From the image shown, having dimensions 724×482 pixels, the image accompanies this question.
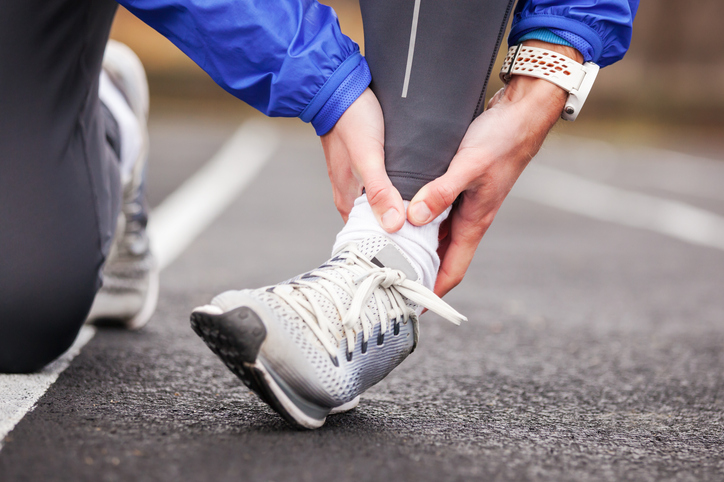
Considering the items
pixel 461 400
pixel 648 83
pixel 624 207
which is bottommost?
pixel 648 83

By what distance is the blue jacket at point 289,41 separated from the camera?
3.48 ft

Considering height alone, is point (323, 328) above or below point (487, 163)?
below

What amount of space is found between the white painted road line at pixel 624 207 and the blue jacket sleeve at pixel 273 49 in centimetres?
315

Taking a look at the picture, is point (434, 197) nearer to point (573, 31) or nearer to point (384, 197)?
point (384, 197)

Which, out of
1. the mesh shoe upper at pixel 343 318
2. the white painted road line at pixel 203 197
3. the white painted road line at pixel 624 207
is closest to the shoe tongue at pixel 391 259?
the mesh shoe upper at pixel 343 318

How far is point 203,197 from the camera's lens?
470 cm

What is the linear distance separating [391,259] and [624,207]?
14.4 ft

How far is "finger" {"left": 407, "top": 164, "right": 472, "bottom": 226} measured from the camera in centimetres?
109

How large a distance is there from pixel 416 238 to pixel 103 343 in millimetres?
828

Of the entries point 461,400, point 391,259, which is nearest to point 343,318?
point 391,259

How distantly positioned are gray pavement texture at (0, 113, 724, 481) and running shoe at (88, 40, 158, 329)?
77mm

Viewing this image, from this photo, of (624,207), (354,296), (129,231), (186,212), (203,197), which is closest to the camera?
(354,296)

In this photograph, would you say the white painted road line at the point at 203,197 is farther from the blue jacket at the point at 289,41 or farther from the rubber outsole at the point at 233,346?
the rubber outsole at the point at 233,346

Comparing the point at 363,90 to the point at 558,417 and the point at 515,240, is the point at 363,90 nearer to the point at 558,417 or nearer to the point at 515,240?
the point at 558,417
